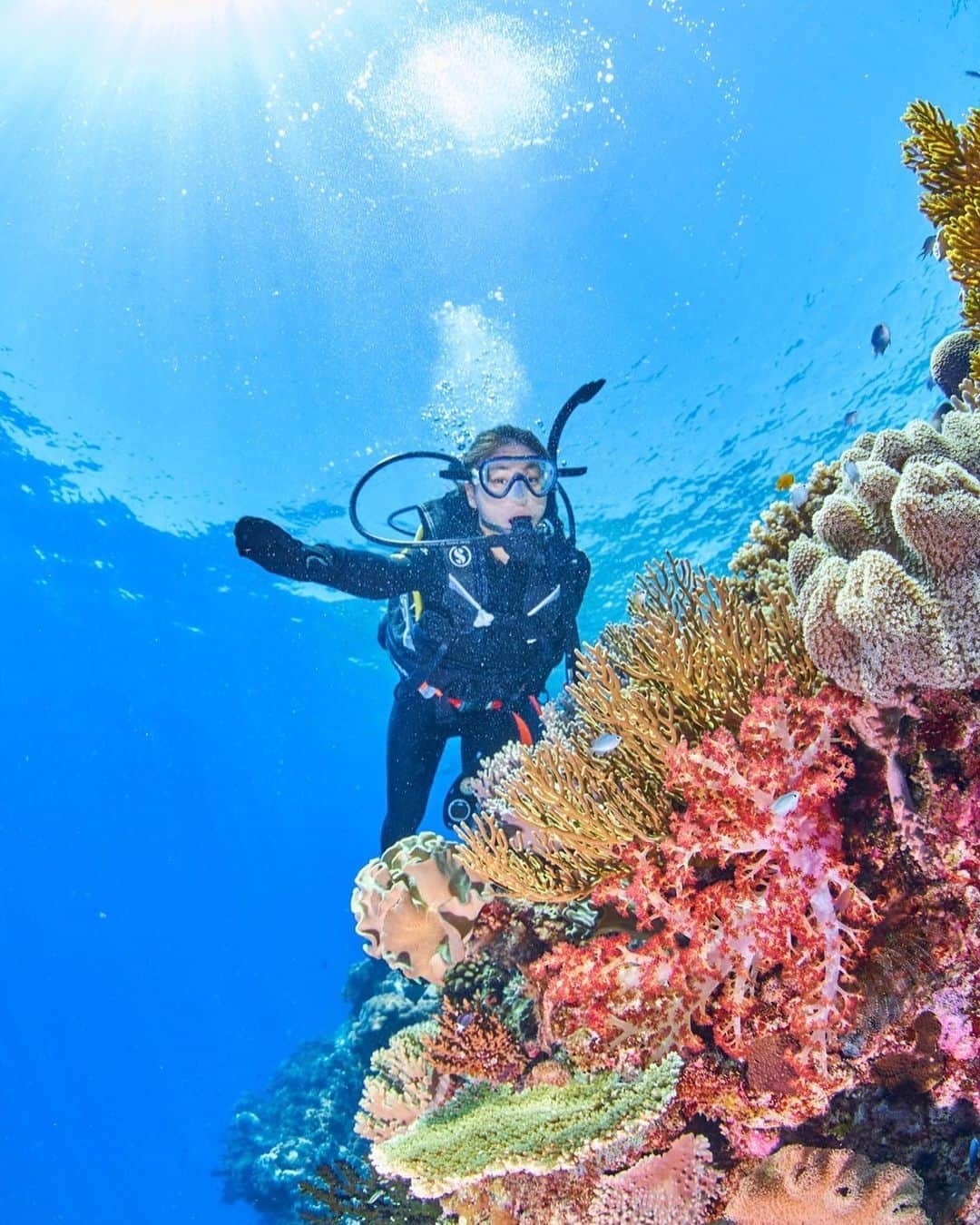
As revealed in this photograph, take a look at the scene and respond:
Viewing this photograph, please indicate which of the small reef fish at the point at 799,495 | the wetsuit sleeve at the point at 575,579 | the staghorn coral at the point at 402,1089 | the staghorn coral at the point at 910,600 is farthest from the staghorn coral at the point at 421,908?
the wetsuit sleeve at the point at 575,579

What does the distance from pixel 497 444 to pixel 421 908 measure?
503 cm

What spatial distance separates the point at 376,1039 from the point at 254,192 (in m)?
21.5

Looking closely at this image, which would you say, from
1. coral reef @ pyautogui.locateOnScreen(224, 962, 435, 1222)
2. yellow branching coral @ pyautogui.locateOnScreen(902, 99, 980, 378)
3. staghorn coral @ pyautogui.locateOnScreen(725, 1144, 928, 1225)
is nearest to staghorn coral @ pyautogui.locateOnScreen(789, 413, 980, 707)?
yellow branching coral @ pyautogui.locateOnScreen(902, 99, 980, 378)

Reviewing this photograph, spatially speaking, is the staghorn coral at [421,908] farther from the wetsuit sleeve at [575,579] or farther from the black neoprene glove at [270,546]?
the wetsuit sleeve at [575,579]

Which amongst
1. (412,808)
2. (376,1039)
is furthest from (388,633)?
(376,1039)

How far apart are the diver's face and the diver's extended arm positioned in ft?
3.78

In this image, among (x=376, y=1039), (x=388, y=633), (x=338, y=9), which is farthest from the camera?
(x=338, y=9)

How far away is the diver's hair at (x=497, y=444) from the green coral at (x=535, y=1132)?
224 inches

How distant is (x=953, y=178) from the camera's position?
2.51 meters

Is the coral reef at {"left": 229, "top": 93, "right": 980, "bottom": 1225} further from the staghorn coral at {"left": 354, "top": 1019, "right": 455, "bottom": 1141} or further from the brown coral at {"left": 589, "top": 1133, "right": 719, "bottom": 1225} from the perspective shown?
the staghorn coral at {"left": 354, "top": 1019, "right": 455, "bottom": 1141}

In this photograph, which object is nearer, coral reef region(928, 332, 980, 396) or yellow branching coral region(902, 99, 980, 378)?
yellow branching coral region(902, 99, 980, 378)

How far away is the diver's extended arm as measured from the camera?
5.04 meters

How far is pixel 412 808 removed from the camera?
7.41 meters

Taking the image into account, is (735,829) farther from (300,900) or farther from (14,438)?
(300,900)
